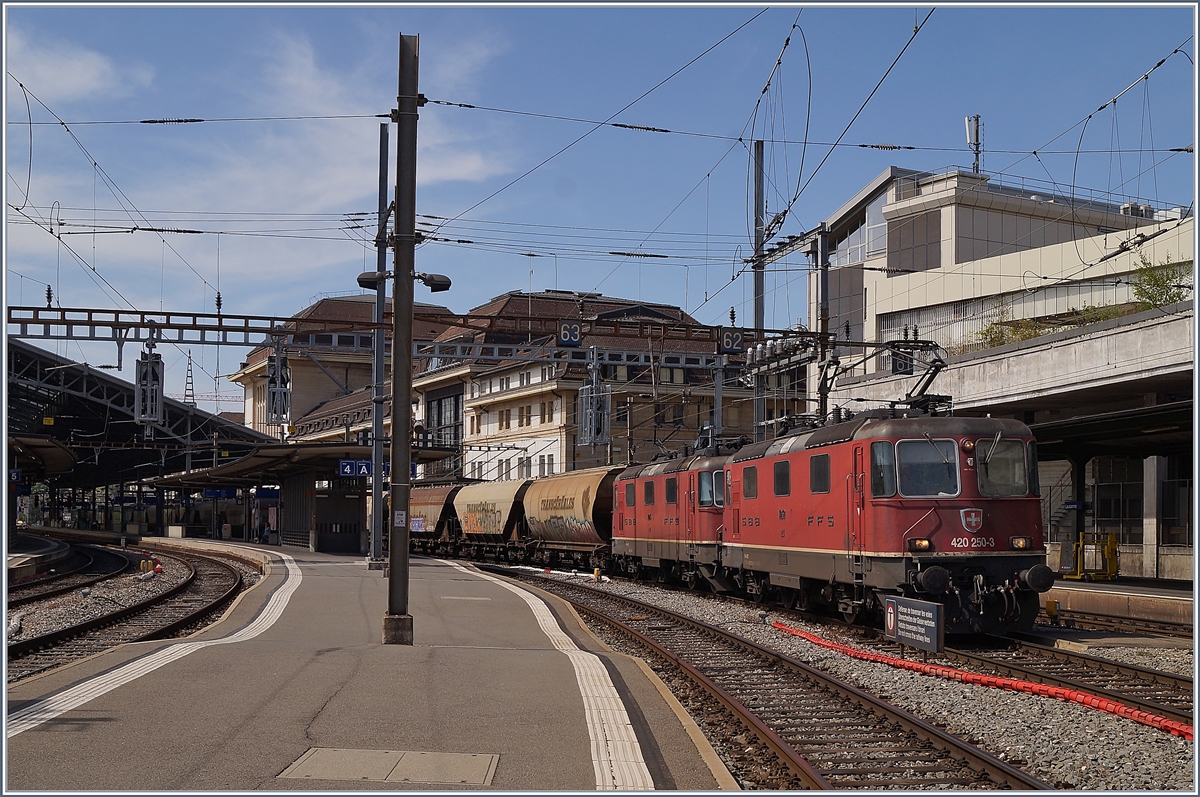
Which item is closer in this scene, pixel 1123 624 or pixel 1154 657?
pixel 1154 657

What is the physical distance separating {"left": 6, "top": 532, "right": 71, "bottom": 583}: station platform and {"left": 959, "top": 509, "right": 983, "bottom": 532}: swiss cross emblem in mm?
24298

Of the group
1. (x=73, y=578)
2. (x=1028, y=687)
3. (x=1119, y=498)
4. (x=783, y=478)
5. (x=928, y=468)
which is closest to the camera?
(x=1028, y=687)

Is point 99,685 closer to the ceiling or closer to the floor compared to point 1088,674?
closer to the ceiling

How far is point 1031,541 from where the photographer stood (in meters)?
15.9

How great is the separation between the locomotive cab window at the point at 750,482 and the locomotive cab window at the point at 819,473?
9.13 ft

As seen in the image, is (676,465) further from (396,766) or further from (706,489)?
Result: (396,766)

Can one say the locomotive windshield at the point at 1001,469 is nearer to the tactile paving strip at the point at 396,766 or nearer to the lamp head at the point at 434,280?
the lamp head at the point at 434,280

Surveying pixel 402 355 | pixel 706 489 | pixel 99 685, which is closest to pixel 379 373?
pixel 706 489

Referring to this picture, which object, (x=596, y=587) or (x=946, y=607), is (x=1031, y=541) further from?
(x=596, y=587)

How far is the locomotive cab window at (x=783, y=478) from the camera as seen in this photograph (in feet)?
63.3

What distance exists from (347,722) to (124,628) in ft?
40.9

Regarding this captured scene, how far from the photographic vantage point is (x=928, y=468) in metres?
15.9

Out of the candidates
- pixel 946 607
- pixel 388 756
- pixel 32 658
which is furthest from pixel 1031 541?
pixel 32 658

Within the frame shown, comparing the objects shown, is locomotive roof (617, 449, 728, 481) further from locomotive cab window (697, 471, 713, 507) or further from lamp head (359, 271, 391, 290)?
lamp head (359, 271, 391, 290)
